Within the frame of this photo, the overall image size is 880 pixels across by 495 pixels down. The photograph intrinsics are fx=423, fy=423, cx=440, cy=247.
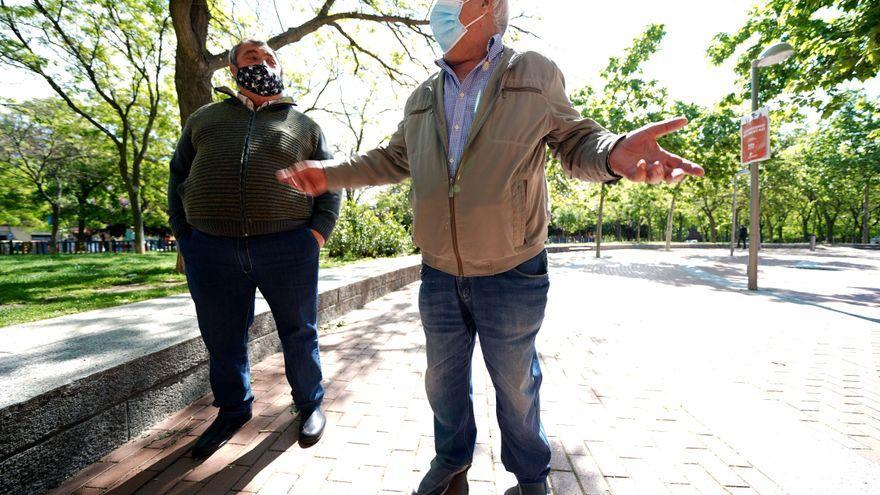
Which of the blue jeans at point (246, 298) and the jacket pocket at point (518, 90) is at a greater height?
the jacket pocket at point (518, 90)

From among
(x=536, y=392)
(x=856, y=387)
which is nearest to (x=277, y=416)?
(x=536, y=392)

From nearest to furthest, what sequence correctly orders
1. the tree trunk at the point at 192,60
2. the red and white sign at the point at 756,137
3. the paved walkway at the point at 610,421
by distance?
the paved walkway at the point at 610,421 < the tree trunk at the point at 192,60 < the red and white sign at the point at 756,137

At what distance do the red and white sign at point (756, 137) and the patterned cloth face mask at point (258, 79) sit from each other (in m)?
9.09

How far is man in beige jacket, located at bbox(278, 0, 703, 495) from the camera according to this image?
1.55 metres

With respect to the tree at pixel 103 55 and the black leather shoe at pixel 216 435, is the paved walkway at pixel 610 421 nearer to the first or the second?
the black leather shoe at pixel 216 435

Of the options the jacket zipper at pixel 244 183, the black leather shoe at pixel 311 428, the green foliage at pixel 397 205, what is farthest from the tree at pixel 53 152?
the black leather shoe at pixel 311 428

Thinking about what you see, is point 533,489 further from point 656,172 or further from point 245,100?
point 245,100

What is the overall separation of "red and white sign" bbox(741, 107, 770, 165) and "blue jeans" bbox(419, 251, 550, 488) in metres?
8.82

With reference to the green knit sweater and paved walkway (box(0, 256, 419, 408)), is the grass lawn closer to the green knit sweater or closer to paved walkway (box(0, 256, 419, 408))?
paved walkway (box(0, 256, 419, 408))

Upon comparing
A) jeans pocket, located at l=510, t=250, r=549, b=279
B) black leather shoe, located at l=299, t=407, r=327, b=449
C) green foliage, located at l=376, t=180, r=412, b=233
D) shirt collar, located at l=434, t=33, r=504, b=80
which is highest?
green foliage, located at l=376, t=180, r=412, b=233

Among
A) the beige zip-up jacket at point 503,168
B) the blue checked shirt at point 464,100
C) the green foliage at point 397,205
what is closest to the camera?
the beige zip-up jacket at point 503,168

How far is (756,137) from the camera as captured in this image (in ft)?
27.2

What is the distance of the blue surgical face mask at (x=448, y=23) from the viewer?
168 cm

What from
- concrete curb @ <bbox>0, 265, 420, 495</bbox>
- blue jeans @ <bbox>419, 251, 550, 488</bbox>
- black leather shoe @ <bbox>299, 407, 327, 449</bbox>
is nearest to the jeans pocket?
blue jeans @ <bbox>419, 251, 550, 488</bbox>
